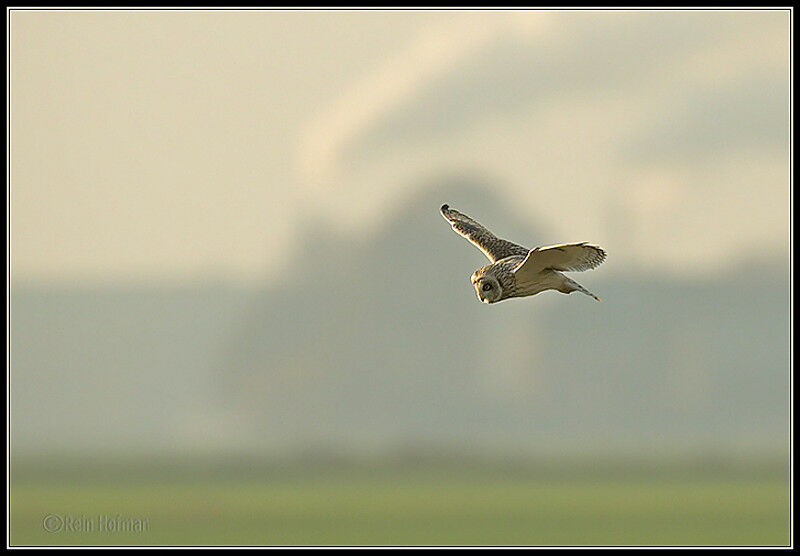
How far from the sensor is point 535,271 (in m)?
8.25

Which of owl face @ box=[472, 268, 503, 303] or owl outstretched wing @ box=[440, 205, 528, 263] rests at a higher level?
owl outstretched wing @ box=[440, 205, 528, 263]

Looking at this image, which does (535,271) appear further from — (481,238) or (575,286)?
(481,238)

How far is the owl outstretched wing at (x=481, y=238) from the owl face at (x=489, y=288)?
0.83 m

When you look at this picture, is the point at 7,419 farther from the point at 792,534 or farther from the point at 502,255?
the point at 792,534

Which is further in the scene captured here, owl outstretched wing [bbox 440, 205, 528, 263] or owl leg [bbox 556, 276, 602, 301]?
owl outstretched wing [bbox 440, 205, 528, 263]

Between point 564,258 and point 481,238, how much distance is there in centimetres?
219

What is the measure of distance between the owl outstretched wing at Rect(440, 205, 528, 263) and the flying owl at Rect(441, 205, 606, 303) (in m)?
0.18

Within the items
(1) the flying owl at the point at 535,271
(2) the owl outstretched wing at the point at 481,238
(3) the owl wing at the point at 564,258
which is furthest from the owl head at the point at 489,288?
(2) the owl outstretched wing at the point at 481,238

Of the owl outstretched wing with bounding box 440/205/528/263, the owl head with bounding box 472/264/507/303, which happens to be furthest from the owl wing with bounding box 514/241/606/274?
the owl outstretched wing with bounding box 440/205/528/263

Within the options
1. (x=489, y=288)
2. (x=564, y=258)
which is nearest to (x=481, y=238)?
(x=489, y=288)

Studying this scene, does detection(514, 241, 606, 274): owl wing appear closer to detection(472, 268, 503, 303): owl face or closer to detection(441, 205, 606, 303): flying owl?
detection(441, 205, 606, 303): flying owl

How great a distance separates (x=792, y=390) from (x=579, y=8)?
7481mm

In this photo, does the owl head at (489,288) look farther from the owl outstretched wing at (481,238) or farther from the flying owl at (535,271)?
the owl outstretched wing at (481,238)

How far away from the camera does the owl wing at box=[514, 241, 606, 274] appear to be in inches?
308
